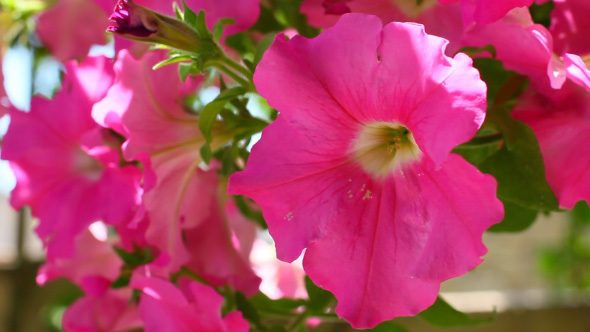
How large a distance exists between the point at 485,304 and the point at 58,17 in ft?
2.95

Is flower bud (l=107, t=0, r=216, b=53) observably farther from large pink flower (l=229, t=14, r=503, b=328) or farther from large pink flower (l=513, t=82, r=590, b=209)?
large pink flower (l=513, t=82, r=590, b=209)

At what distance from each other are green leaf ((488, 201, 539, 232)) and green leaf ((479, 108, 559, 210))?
0.07 meters

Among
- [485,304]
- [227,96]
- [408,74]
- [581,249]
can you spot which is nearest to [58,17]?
[227,96]

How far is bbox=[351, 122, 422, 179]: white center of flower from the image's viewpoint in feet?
1.07

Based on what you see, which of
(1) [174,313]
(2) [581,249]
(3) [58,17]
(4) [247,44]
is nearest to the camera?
(1) [174,313]

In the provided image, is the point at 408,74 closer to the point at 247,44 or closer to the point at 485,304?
the point at 247,44

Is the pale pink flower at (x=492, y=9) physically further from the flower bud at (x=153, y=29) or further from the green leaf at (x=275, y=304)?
the green leaf at (x=275, y=304)

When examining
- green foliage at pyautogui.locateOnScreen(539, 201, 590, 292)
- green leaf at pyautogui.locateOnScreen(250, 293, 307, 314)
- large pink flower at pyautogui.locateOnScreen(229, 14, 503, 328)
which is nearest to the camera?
large pink flower at pyautogui.locateOnScreen(229, 14, 503, 328)

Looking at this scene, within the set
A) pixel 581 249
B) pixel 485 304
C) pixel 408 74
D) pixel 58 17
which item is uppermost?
pixel 408 74

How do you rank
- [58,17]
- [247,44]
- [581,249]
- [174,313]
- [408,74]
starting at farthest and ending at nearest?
[581,249] → [58,17] → [247,44] → [174,313] → [408,74]

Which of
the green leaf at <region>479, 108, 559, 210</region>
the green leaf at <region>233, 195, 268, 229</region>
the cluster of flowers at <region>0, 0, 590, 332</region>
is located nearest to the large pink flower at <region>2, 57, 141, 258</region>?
the cluster of flowers at <region>0, 0, 590, 332</region>

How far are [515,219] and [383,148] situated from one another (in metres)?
0.15

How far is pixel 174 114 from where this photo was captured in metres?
0.42

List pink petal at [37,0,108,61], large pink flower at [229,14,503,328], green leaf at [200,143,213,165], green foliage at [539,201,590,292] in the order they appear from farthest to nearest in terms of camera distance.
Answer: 1. green foliage at [539,201,590,292]
2. pink petal at [37,0,108,61]
3. green leaf at [200,143,213,165]
4. large pink flower at [229,14,503,328]
